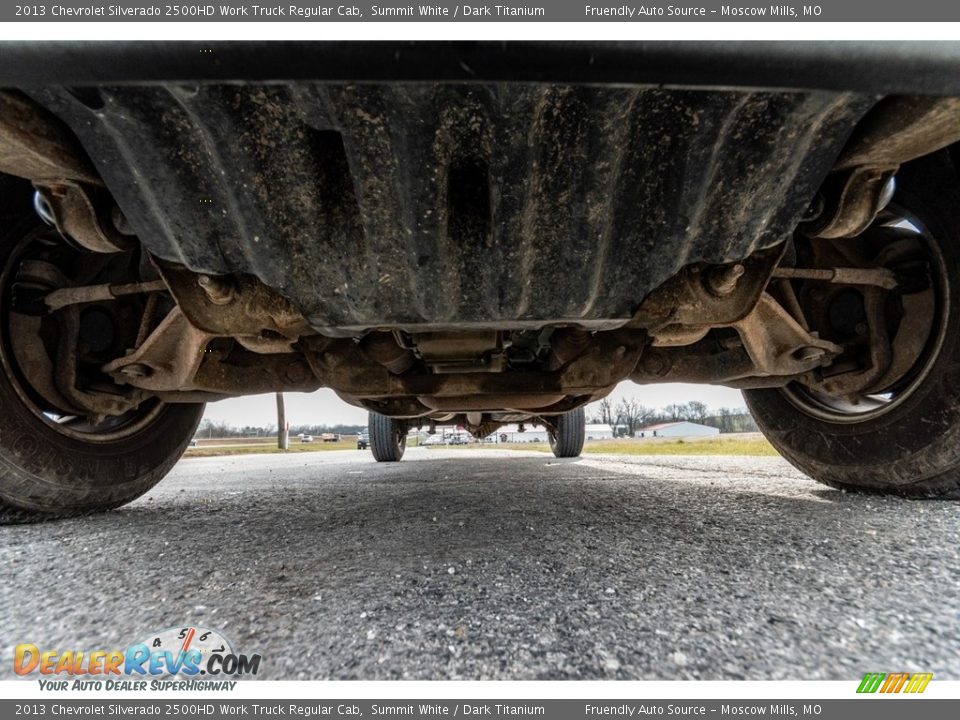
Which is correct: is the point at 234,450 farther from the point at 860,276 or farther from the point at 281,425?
the point at 860,276

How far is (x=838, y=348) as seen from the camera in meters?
1.40

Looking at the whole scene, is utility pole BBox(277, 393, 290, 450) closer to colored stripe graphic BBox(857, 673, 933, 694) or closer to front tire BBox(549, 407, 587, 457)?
front tire BBox(549, 407, 587, 457)

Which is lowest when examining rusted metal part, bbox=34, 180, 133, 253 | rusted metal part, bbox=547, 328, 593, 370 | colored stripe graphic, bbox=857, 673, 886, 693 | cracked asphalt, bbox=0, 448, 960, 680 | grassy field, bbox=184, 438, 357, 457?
grassy field, bbox=184, 438, 357, 457

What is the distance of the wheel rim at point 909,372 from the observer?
1.33 metres

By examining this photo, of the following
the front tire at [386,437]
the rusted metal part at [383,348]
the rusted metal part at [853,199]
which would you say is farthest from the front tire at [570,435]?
the rusted metal part at [853,199]

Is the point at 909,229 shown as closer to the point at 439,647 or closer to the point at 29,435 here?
the point at 439,647

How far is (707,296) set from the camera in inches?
38.7

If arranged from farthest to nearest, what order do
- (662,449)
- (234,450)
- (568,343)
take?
(234,450)
(662,449)
(568,343)

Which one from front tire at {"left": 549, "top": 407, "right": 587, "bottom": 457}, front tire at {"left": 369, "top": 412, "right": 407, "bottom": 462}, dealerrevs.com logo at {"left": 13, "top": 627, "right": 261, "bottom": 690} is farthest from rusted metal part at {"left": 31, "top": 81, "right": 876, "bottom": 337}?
front tire at {"left": 549, "top": 407, "right": 587, "bottom": 457}

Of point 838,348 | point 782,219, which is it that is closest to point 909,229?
point 838,348

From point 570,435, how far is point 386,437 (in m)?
2.10

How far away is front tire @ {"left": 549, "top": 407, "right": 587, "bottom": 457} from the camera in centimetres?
507

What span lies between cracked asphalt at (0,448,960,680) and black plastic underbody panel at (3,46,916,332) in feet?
1.68

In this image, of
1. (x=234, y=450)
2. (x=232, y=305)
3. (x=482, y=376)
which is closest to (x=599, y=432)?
(x=234, y=450)
